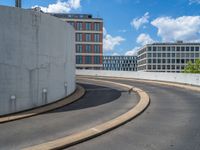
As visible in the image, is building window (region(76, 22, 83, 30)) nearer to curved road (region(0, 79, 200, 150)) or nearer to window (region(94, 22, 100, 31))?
window (region(94, 22, 100, 31))

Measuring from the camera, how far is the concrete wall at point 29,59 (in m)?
10.2

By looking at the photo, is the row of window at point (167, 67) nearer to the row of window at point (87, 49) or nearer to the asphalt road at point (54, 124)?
the row of window at point (87, 49)

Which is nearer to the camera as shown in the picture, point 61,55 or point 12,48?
point 12,48

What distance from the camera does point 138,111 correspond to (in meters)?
10.7

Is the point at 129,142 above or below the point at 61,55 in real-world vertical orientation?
below

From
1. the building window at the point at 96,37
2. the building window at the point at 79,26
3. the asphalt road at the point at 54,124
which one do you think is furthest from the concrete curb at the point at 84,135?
the building window at the point at 79,26

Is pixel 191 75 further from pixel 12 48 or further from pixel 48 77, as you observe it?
pixel 12 48

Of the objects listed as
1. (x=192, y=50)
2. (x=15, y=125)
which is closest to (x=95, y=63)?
(x=192, y=50)

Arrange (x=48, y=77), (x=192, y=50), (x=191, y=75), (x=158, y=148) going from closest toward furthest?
(x=158, y=148) → (x=48, y=77) → (x=191, y=75) → (x=192, y=50)

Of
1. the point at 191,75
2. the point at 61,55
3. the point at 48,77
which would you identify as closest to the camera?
the point at 48,77

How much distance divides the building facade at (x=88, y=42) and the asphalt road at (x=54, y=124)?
75.3 meters

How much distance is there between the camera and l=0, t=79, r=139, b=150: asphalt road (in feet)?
23.0

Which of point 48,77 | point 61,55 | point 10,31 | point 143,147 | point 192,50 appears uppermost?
point 192,50

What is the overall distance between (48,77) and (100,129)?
601cm
